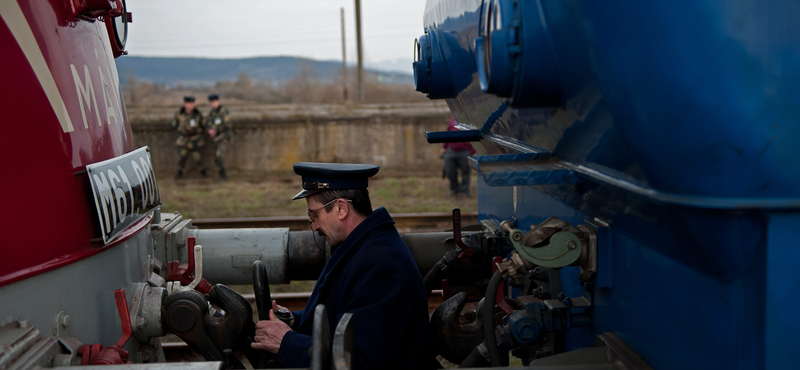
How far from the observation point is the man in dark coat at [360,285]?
2.02 meters

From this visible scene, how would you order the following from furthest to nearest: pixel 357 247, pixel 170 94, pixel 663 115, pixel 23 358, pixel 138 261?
pixel 170 94
pixel 138 261
pixel 357 247
pixel 23 358
pixel 663 115

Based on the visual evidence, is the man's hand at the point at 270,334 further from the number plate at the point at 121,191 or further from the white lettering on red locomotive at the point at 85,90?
the white lettering on red locomotive at the point at 85,90

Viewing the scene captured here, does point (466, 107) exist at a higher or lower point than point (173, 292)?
higher

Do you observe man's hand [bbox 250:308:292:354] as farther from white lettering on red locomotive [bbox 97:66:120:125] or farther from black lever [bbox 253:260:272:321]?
white lettering on red locomotive [bbox 97:66:120:125]

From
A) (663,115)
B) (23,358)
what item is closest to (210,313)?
(23,358)

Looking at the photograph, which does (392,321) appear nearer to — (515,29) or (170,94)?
(515,29)

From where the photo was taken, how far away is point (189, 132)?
1266 centimetres

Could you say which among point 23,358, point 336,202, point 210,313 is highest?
point 336,202

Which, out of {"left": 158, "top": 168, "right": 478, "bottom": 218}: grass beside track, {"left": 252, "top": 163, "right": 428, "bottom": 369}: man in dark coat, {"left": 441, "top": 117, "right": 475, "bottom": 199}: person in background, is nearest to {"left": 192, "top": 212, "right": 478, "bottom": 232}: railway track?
{"left": 158, "top": 168, "right": 478, "bottom": 218}: grass beside track

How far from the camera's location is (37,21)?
182 centimetres

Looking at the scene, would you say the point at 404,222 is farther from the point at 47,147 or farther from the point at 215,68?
the point at 215,68

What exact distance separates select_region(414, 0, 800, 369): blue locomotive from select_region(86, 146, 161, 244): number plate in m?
1.24

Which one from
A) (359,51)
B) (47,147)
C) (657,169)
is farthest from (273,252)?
(359,51)

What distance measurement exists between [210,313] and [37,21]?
1178 mm
